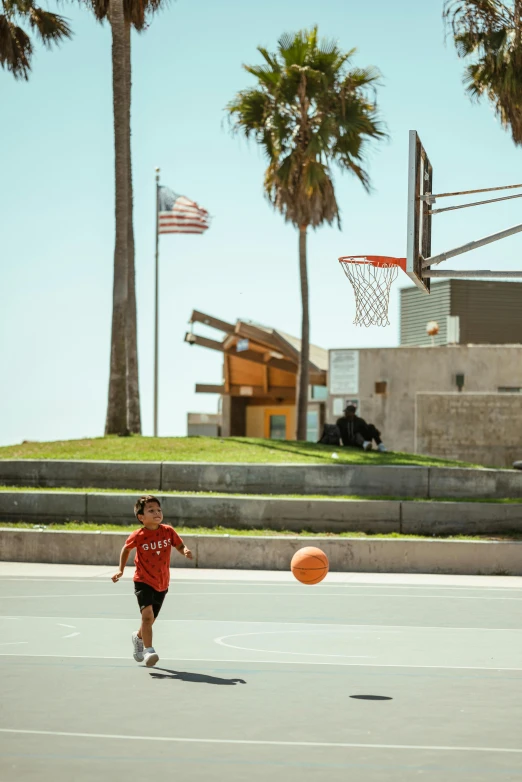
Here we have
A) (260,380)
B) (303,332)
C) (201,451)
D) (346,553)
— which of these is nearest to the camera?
(346,553)

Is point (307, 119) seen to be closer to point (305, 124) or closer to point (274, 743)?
point (305, 124)

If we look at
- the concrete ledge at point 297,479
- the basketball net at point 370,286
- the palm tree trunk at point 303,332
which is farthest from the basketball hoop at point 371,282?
the palm tree trunk at point 303,332

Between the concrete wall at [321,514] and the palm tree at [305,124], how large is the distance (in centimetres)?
1105

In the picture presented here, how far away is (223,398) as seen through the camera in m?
46.1

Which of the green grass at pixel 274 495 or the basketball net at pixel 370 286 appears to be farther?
the green grass at pixel 274 495

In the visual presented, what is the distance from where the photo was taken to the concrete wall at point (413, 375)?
36.8 meters

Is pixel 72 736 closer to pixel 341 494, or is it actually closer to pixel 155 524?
pixel 155 524

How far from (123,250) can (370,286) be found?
13694 mm

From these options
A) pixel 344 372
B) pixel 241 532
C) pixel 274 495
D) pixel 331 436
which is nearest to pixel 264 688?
pixel 241 532

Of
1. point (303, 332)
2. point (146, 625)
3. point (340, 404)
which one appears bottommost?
point (146, 625)

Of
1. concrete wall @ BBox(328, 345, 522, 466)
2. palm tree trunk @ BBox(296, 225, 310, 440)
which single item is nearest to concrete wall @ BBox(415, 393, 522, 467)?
concrete wall @ BBox(328, 345, 522, 466)

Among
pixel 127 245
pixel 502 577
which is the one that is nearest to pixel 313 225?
pixel 127 245

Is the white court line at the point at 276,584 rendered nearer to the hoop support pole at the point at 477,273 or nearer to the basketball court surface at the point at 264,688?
the basketball court surface at the point at 264,688

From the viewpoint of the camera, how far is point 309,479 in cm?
2286
